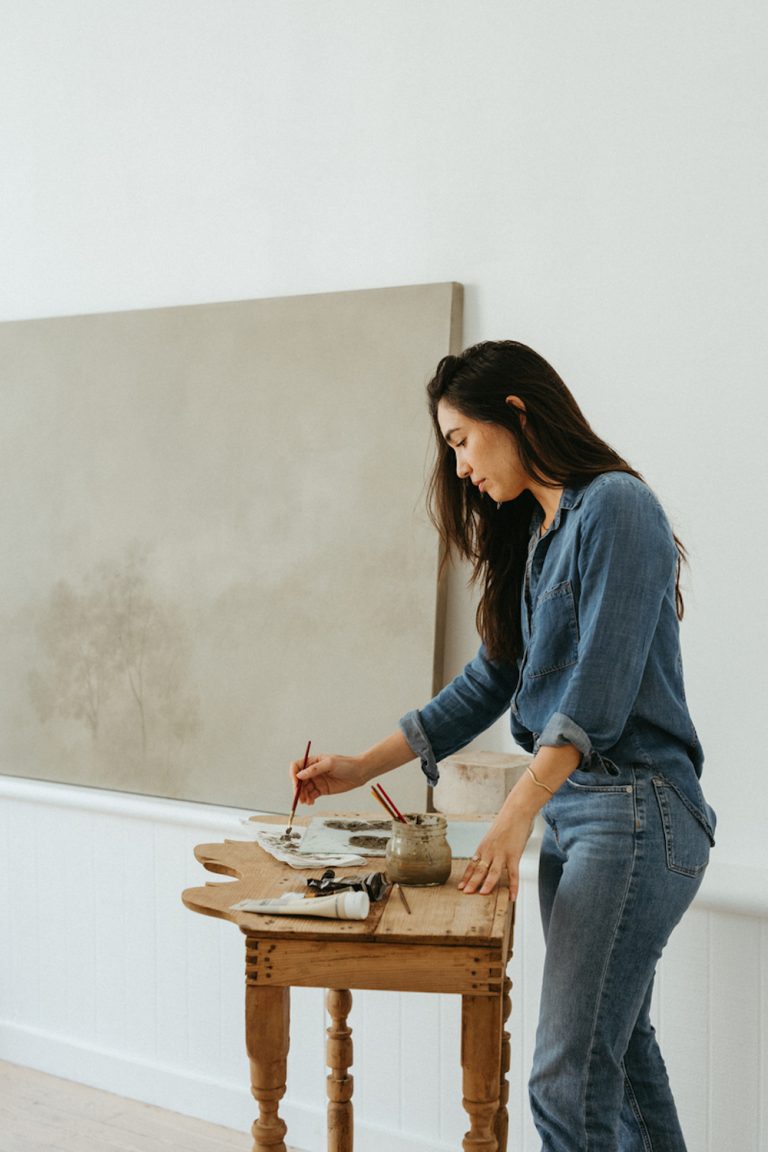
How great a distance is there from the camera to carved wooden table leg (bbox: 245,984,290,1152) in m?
1.75

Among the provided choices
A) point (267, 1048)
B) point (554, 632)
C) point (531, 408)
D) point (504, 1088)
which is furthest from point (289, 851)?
point (531, 408)

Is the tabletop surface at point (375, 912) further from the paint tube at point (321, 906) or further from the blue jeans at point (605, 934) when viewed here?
the blue jeans at point (605, 934)

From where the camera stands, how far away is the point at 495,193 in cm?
270

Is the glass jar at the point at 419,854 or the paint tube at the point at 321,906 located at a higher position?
the glass jar at the point at 419,854

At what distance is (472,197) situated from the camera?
2.72 meters

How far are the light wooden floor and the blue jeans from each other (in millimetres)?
1412

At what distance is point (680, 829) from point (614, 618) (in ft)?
1.08

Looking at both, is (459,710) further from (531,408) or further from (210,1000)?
(210,1000)

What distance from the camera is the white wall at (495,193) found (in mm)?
2441

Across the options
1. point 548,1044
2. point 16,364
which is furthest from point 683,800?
point 16,364

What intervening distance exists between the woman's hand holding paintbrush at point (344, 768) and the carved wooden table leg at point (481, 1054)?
1.87 feet

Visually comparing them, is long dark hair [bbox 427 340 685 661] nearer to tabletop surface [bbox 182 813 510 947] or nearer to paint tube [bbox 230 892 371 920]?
tabletop surface [bbox 182 813 510 947]

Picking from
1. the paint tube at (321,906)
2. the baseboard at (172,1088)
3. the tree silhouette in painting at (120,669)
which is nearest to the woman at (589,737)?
the paint tube at (321,906)

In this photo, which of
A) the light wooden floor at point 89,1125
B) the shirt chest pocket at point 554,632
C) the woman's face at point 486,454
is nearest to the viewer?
the shirt chest pocket at point 554,632
